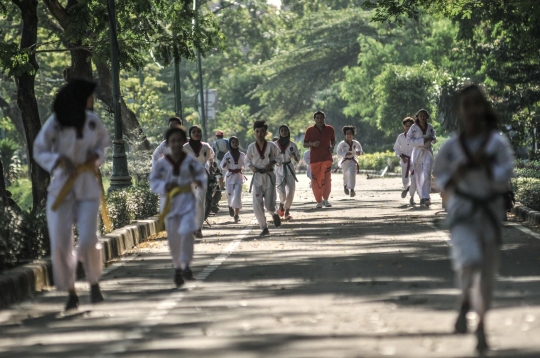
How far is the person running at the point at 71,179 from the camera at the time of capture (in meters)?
11.2

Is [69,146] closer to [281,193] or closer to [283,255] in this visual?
[283,255]

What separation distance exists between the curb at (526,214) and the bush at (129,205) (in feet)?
21.8

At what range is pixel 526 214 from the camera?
842 inches

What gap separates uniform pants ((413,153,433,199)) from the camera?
25922 millimetres

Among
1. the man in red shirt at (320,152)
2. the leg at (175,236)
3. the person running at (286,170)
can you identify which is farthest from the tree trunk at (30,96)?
the leg at (175,236)

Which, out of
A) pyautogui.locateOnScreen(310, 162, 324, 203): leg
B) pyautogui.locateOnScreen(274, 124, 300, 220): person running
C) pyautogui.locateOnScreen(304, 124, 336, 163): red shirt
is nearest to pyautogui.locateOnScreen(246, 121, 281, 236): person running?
pyautogui.locateOnScreen(274, 124, 300, 220): person running

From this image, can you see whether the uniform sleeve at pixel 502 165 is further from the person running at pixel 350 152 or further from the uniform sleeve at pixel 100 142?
the person running at pixel 350 152

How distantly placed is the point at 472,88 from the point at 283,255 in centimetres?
778

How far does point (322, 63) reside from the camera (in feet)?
282

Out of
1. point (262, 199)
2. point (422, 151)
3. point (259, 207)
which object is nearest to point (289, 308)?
point (259, 207)

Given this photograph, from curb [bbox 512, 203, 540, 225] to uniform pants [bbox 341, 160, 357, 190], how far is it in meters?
10.1

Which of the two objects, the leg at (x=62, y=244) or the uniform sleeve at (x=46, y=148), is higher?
the uniform sleeve at (x=46, y=148)

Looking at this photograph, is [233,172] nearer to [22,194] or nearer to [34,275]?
[34,275]

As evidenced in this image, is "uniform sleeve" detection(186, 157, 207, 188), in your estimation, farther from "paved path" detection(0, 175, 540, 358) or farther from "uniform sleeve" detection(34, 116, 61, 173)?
"uniform sleeve" detection(34, 116, 61, 173)
